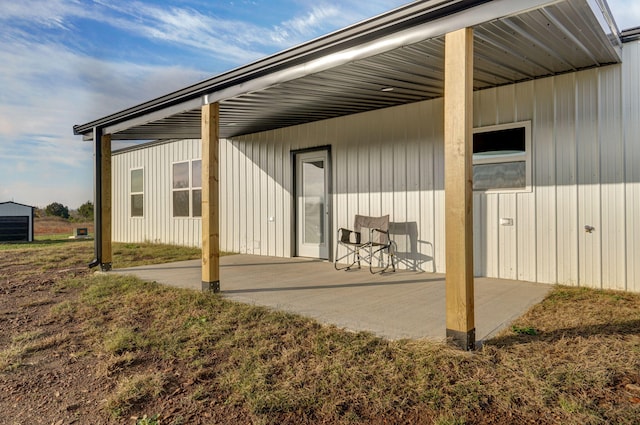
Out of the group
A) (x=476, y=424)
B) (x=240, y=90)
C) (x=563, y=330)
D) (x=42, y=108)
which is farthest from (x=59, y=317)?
(x=42, y=108)

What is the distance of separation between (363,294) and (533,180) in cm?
249

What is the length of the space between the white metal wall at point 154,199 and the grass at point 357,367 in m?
6.03

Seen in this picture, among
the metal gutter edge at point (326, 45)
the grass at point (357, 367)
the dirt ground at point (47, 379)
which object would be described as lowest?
the dirt ground at point (47, 379)

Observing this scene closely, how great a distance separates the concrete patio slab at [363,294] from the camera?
314 cm

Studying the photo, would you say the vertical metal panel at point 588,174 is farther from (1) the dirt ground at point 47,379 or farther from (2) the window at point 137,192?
(2) the window at point 137,192

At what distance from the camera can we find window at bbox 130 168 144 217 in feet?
35.1

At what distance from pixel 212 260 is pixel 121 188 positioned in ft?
28.0

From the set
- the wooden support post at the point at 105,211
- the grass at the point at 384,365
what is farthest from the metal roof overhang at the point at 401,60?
the grass at the point at 384,365

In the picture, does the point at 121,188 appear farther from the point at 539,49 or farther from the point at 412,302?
the point at 539,49

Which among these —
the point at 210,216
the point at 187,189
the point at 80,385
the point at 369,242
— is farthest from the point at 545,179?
the point at 187,189

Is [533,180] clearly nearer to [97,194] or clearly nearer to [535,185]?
[535,185]

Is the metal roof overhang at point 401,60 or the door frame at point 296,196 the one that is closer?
the metal roof overhang at point 401,60

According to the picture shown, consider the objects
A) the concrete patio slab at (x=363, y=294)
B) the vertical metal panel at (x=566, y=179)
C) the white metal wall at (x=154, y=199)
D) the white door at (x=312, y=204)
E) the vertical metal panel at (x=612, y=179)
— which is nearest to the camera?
the concrete patio slab at (x=363, y=294)

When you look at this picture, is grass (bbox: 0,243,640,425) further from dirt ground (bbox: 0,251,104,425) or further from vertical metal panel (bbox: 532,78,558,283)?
vertical metal panel (bbox: 532,78,558,283)
